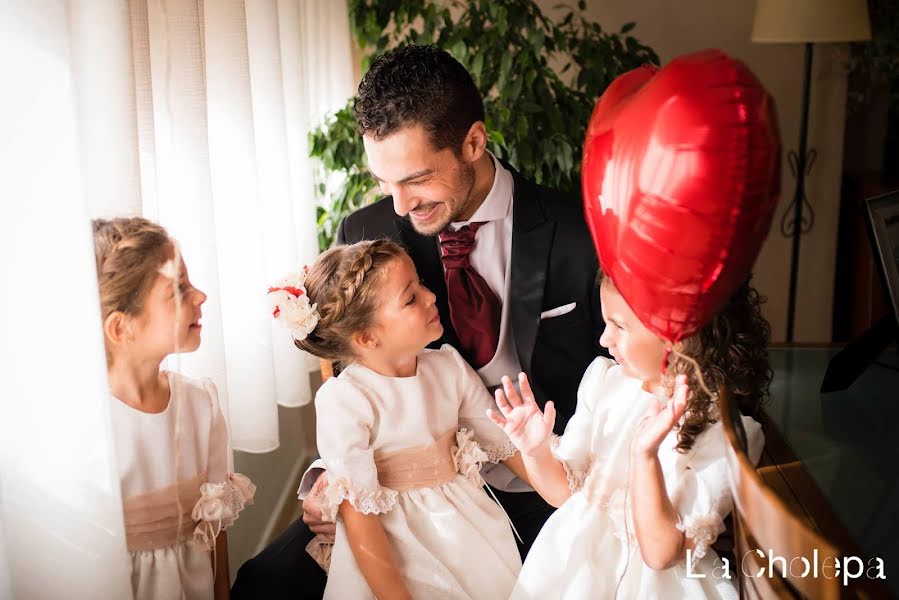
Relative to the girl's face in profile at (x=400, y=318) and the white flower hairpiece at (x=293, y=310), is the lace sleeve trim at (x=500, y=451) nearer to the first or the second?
the girl's face in profile at (x=400, y=318)

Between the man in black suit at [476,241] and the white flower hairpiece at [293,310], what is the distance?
0.24m

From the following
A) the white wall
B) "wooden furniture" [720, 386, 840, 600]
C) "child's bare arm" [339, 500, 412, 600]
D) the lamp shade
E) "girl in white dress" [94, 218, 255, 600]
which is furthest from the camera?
the white wall

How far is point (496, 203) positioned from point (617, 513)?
2.02 feet

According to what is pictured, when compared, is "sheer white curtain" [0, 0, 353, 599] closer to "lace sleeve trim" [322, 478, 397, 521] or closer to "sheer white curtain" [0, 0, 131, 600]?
"sheer white curtain" [0, 0, 131, 600]

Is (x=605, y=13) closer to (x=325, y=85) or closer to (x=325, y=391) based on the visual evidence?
(x=325, y=85)

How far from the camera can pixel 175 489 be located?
0.99 metres

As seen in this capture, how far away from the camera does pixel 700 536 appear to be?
955 mm

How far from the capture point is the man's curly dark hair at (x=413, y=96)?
1311 millimetres

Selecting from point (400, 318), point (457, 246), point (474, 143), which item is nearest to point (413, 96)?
point (474, 143)

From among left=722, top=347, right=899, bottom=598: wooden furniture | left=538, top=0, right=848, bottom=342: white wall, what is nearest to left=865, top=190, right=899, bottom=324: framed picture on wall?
left=722, top=347, right=899, bottom=598: wooden furniture

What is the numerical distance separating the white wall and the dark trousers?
2.10m

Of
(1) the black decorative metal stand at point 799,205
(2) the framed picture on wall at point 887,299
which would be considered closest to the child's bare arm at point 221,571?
(2) the framed picture on wall at point 887,299

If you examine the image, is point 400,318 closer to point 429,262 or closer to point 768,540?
point 429,262

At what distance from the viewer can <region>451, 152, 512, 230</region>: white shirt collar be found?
4.76 ft
